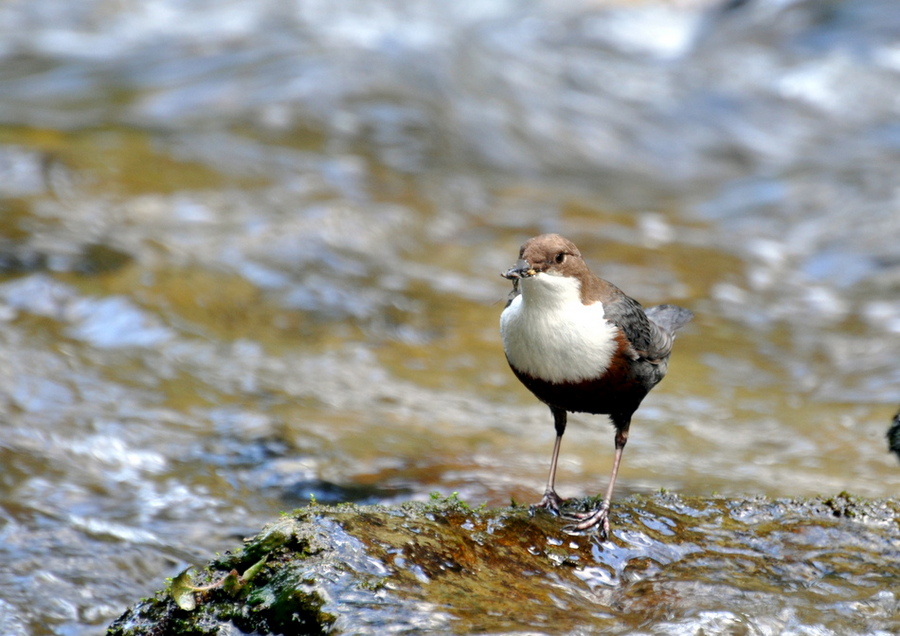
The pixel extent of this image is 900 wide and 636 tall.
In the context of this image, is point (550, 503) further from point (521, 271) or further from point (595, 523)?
point (521, 271)

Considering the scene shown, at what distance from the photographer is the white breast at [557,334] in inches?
130

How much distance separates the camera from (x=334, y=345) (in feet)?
24.3

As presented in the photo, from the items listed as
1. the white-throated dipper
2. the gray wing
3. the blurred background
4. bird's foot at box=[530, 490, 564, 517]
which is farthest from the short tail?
the blurred background

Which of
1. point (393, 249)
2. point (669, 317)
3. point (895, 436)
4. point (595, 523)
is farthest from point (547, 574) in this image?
point (393, 249)

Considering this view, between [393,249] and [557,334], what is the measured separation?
5.88m

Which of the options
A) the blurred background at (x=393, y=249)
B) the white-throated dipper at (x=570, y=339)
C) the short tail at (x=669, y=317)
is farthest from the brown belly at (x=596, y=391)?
the blurred background at (x=393, y=249)

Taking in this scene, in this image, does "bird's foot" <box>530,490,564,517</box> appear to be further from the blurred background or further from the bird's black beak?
the blurred background

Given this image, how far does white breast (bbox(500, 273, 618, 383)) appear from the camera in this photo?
3309 mm

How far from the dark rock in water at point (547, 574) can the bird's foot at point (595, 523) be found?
3cm

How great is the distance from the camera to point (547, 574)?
3.03 meters

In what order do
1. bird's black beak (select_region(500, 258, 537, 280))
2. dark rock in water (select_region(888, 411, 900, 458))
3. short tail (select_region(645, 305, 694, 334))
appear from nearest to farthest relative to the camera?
bird's black beak (select_region(500, 258, 537, 280)) → dark rock in water (select_region(888, 411, 900, 458)) → short tail (select_region(645, 305, 694, 334))

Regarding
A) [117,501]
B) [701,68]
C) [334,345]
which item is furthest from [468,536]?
[701,68]

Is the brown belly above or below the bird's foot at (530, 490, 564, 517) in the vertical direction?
above

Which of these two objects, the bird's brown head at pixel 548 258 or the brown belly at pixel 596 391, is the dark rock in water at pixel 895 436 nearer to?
the brown belly at pixel 596 391
